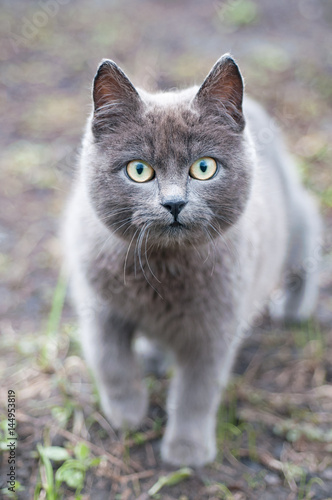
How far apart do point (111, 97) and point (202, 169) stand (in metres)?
0.35

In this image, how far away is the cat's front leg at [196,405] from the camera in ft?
6.30

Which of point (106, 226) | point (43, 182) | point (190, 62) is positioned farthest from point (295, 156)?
point (106, 226)

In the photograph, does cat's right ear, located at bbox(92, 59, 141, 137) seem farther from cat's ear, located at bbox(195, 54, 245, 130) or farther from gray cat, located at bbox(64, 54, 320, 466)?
cat's ear, located at bbox(195, 54, 245, 130)

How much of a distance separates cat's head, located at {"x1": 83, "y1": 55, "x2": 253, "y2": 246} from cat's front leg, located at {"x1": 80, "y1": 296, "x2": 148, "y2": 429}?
18.6 inches

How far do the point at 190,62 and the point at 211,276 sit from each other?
11.0 ft

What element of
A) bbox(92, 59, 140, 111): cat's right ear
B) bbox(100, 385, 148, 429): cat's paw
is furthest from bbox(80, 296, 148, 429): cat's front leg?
bbox(92, 59, 140, 111): cat's right ear

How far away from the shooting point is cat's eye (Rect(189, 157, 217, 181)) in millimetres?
1519

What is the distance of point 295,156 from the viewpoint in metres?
3.77

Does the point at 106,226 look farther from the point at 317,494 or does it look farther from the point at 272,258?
the point at 317,494

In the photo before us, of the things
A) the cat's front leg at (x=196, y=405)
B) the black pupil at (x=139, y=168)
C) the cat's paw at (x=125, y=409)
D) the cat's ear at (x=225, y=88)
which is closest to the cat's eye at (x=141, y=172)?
the black pupil at (x=139, y=168)

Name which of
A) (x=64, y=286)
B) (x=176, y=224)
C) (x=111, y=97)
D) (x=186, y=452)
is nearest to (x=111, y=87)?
(x=111, y=97)

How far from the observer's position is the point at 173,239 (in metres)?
1.51

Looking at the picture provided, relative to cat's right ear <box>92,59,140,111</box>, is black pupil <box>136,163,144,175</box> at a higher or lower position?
lower

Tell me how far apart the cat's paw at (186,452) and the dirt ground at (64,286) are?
39 mm
